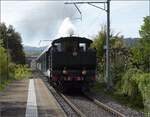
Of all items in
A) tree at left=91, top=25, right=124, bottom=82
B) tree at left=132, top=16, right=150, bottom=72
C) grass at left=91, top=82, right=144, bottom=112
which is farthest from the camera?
tree at left=91, top=25, right=124, bottom=82

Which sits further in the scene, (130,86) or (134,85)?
(130,86)

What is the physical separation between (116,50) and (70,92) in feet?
38.7

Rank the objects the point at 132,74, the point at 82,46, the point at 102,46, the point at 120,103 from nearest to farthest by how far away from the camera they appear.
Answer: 1. the point at 120,103
2. the point at 132,74
3. the point at 82,46
4. the point at 102,46

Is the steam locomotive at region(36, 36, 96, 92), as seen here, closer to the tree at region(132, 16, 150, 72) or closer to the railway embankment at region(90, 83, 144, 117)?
the railway embankment at region(90, 83, 144, 117)

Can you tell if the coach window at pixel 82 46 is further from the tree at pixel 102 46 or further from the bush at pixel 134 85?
the tree at pixel 102 46

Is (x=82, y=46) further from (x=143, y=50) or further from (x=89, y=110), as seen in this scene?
(x=89, y=110)

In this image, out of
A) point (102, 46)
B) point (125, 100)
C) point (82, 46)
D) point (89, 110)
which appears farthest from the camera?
point (102, 46)

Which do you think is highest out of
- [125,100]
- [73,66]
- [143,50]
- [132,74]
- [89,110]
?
[143,50]

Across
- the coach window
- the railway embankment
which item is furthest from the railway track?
the coach window

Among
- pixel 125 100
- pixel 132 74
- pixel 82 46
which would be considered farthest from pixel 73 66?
pixel 125 100

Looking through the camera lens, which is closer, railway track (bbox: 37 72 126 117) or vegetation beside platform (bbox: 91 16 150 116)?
railway track (bbox: 37 72 126 117)

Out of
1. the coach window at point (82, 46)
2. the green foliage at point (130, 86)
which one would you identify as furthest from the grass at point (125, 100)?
the coach window at point (82, 46)

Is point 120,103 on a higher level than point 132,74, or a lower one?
lower

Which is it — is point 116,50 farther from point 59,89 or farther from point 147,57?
point 59,89
